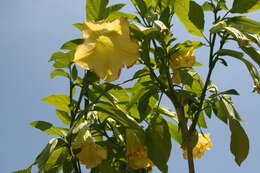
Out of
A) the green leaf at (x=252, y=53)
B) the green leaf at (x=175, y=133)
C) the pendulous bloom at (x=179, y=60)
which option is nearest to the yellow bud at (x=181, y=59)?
the pendulous bloom at (x=179, y=60)

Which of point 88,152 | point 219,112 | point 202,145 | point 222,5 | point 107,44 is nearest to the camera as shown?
point 107,44

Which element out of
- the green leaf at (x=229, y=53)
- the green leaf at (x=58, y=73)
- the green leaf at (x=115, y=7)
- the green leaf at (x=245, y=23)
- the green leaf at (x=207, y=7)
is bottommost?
the green leaf at (x=58, y=73)

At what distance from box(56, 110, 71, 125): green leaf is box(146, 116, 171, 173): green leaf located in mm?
322

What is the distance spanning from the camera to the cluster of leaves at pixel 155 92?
1381 mm

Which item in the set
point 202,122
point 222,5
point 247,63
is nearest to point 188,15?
point 222,5

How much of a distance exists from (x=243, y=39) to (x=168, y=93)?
31 centimetres

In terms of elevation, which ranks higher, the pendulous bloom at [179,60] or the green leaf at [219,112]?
the pendulous bloom at [179,60]

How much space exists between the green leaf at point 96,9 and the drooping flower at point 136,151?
1.28 feet

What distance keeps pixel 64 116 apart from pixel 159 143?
40 centimetres

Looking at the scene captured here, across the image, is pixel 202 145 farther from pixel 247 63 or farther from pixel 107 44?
pixel 107 44

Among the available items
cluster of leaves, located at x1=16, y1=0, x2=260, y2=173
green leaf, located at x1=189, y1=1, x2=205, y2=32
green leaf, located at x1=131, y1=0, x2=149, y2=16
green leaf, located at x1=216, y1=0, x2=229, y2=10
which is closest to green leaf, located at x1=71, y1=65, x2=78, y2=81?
cluster of leaves, located at x1=16, y1=0, x2=260, y2=173

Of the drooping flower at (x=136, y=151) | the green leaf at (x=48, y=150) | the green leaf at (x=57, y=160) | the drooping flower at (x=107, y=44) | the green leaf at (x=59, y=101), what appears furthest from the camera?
the green leaf at (x=59, y=101)

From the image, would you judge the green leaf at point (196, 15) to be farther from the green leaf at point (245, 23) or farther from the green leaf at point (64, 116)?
the green leaf at point (64, 116)

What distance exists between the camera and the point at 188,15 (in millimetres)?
1462
